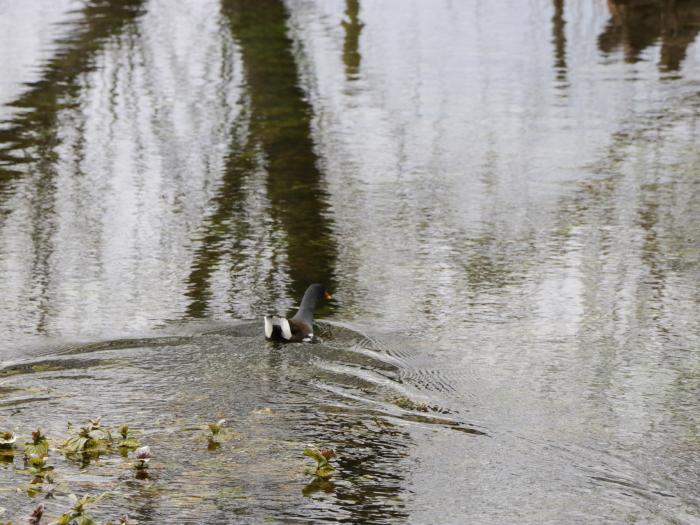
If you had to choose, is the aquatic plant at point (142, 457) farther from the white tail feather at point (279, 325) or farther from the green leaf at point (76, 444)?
the white tail feather at point (279, 325)

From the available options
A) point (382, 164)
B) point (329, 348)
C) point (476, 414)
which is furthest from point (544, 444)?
point (382, 164)

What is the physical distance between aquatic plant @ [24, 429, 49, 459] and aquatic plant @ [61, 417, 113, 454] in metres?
0.10

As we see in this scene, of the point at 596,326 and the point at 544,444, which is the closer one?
the point at 544,444

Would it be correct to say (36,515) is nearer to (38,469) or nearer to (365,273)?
(38,469)

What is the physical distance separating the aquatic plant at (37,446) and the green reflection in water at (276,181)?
243 cm

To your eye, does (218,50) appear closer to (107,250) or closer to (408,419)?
(107,250)

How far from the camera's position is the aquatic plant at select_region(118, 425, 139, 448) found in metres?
5.73

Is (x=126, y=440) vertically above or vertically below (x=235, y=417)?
above

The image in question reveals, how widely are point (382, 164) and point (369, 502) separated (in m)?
6.66

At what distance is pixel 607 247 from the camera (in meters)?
9.20

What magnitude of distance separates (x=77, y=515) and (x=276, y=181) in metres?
6.59

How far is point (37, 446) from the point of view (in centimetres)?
560

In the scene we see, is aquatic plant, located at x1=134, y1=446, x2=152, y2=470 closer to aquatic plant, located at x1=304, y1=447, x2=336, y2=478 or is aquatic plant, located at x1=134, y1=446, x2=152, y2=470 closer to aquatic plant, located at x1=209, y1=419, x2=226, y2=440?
aquatic plant, located at x1=209, y1=419, x2=226, y2=440

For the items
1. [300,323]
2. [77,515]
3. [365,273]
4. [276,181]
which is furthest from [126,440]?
[276,181]
